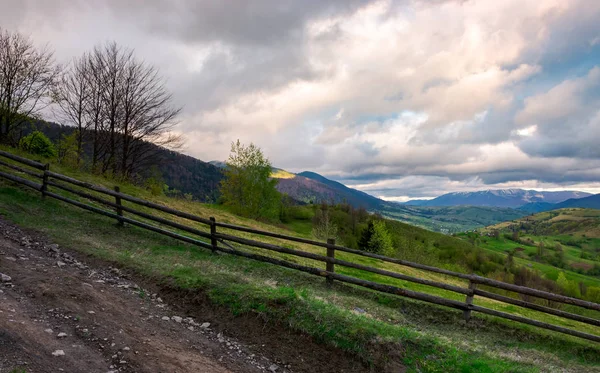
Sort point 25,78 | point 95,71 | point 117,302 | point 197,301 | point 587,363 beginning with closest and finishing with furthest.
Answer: point 117,302 < point 197,301 < point 587,363 < point 25,78 < point 95,71

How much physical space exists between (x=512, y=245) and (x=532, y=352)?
167234 millimetres

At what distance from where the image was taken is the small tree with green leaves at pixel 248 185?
149 ft

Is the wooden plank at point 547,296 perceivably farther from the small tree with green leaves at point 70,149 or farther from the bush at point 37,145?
the bush at point 37,145

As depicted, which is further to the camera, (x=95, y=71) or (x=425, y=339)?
(x=95, y=71)

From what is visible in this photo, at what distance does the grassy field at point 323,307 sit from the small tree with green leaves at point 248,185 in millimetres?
30590

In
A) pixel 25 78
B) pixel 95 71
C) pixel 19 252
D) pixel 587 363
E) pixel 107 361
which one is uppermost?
pixel 95 71

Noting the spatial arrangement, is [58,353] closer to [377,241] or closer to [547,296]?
[547,296]

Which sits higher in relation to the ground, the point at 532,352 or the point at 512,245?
the point at 532,352

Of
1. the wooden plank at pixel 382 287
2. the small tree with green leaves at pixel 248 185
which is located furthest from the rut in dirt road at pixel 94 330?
the small tree with green leaves at pixel 248 185

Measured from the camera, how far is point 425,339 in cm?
750

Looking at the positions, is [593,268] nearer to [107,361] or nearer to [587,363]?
[587,363]

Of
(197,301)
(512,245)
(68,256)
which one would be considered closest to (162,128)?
(68,256)

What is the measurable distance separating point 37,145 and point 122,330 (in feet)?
105

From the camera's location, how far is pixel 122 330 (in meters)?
6.18
